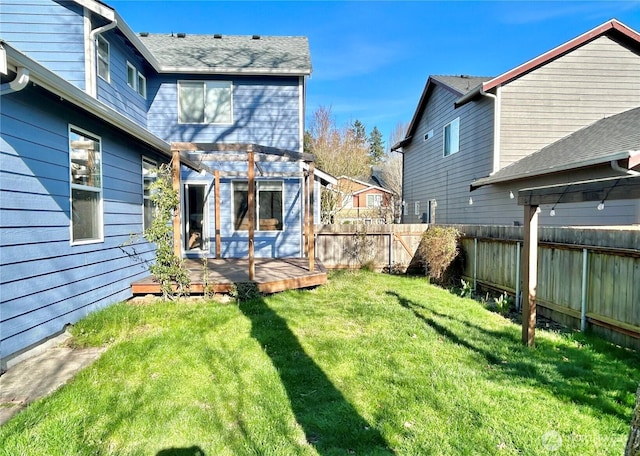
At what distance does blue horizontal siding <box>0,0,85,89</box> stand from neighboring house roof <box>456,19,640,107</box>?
9052 millimetres

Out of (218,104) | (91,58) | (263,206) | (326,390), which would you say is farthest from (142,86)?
(326,390)

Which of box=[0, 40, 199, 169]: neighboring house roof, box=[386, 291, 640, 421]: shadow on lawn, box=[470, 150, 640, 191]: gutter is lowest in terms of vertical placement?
box=[386, 291, 640, 421]: shadow on lawn

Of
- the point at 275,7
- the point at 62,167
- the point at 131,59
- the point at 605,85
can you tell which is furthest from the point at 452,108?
the point at 62,167

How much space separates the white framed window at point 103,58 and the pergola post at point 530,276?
25.8 ft

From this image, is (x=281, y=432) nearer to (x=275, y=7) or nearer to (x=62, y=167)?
(x=62, y=167)

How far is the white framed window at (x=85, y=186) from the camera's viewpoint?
4676 mm

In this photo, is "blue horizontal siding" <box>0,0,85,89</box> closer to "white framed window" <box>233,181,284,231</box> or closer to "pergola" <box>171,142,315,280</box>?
"pergola" <box>171,142,315,280</box>

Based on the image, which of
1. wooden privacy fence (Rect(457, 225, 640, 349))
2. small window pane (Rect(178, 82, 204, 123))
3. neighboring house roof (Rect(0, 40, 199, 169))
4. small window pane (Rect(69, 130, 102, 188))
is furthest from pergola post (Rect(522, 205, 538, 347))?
small window pane (Rect(178, 82, 204, 123))

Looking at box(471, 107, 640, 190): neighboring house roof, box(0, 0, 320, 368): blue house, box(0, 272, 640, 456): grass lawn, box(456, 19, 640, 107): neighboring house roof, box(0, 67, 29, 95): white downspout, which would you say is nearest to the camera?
box(0, 272, 640, 456): grass lawn

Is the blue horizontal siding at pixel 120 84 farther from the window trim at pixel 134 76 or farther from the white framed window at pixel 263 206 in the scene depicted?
the white framed window at pixel 263 206

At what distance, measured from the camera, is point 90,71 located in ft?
20.0

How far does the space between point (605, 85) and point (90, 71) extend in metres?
12.4

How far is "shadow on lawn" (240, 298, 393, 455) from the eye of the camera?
2393mm

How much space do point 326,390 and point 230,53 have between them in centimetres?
965
